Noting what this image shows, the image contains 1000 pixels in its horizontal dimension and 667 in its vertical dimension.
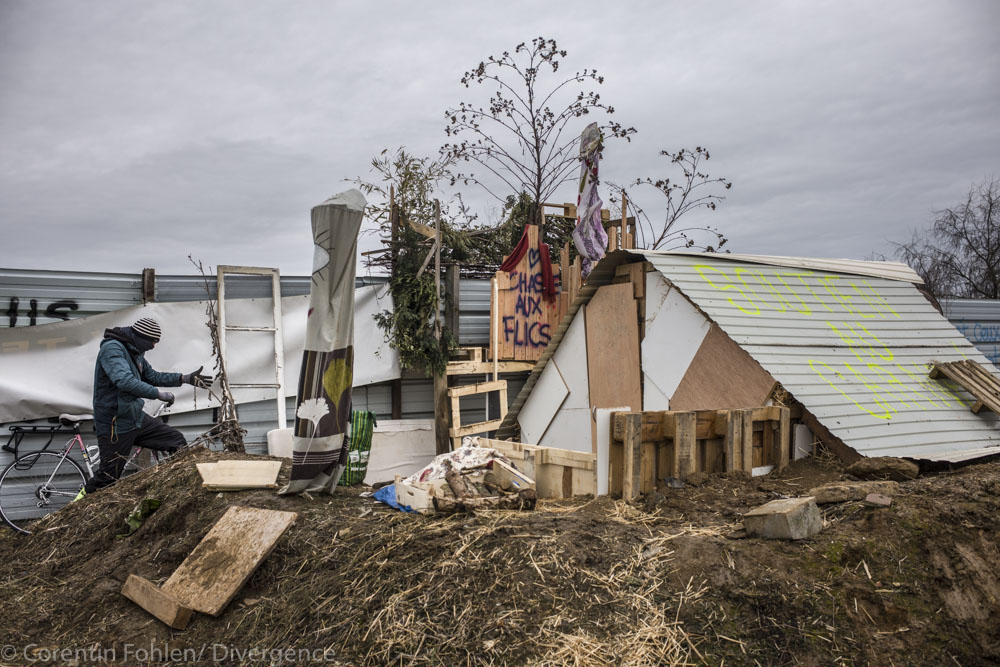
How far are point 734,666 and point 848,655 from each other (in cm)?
52

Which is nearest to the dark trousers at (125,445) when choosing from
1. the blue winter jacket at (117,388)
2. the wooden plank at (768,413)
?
the blue winter jacket at (117,388)

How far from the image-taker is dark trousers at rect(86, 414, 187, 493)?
22.1 feet

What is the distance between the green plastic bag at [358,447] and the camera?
6.18 metres

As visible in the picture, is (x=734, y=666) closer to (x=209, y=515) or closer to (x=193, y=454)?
(x=209, y=515)

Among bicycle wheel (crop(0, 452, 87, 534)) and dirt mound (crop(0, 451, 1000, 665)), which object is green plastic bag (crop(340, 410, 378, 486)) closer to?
dirt mound (crop(0, 451, 1000, 665))

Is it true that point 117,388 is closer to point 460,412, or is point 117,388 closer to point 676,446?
point 460,412

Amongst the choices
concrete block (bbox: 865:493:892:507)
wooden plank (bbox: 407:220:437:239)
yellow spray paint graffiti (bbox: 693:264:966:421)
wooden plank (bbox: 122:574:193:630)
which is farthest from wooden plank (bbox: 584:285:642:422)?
wooden plank (bbox: 122:574:193:630)

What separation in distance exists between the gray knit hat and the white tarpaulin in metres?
1.38

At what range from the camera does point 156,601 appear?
417 cm

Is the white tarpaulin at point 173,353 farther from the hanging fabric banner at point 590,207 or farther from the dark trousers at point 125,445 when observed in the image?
the hanging fabric banner at point 590,207

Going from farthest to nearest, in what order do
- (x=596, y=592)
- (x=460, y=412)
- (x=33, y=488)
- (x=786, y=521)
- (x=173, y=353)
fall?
(x=460, y=412)
(x=173, y=353)
(x=33, y=488)
(x=786, y=521)
(x=596, y=592)

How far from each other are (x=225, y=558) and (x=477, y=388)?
19.0ft

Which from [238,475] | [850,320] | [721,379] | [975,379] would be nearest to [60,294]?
[238,475]

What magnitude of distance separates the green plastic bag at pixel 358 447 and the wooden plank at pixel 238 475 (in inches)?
25.0
